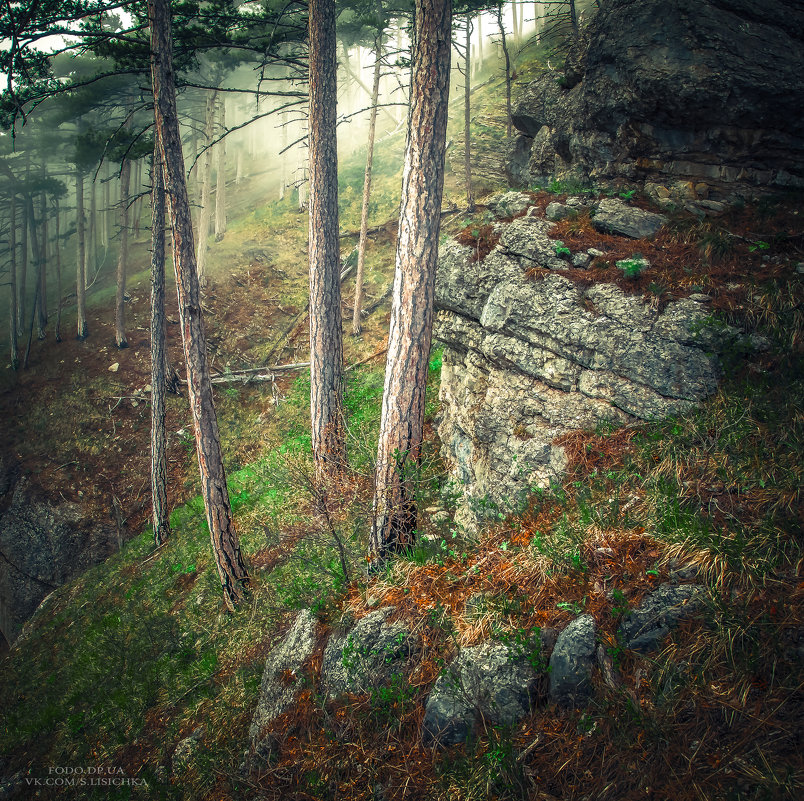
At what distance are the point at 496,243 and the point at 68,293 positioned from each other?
28.6m

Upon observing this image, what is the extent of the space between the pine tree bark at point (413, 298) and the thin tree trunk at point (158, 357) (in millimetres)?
6894

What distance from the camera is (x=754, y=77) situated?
20.9 ft

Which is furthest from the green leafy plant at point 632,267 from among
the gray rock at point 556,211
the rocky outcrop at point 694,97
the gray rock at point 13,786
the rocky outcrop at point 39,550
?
the rocky outcrop at point 39,550

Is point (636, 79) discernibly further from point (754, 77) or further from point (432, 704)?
point (432, 704)

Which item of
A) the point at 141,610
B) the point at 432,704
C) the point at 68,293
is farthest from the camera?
the point at 68,293

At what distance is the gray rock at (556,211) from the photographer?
705cm

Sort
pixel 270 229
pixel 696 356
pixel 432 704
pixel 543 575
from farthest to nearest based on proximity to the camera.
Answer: pixel 270 229
pixel 696 356
pixel 543 575
pixel 432 704

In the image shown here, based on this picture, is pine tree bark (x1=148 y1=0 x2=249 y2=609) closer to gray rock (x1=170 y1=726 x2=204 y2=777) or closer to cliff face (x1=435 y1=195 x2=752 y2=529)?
gray rock (x1=170 y1=726 x2=204 y2=777)

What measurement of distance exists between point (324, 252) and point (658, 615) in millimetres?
6885

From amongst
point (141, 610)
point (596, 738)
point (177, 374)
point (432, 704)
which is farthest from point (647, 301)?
point (177, 374)

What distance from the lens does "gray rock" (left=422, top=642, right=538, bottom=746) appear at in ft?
11.6

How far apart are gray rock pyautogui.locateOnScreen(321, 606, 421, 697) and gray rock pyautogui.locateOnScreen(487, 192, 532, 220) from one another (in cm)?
684

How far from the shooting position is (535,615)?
3889 millimetres

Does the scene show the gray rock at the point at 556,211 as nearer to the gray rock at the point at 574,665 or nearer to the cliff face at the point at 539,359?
the cliff face at the point at 539,359
